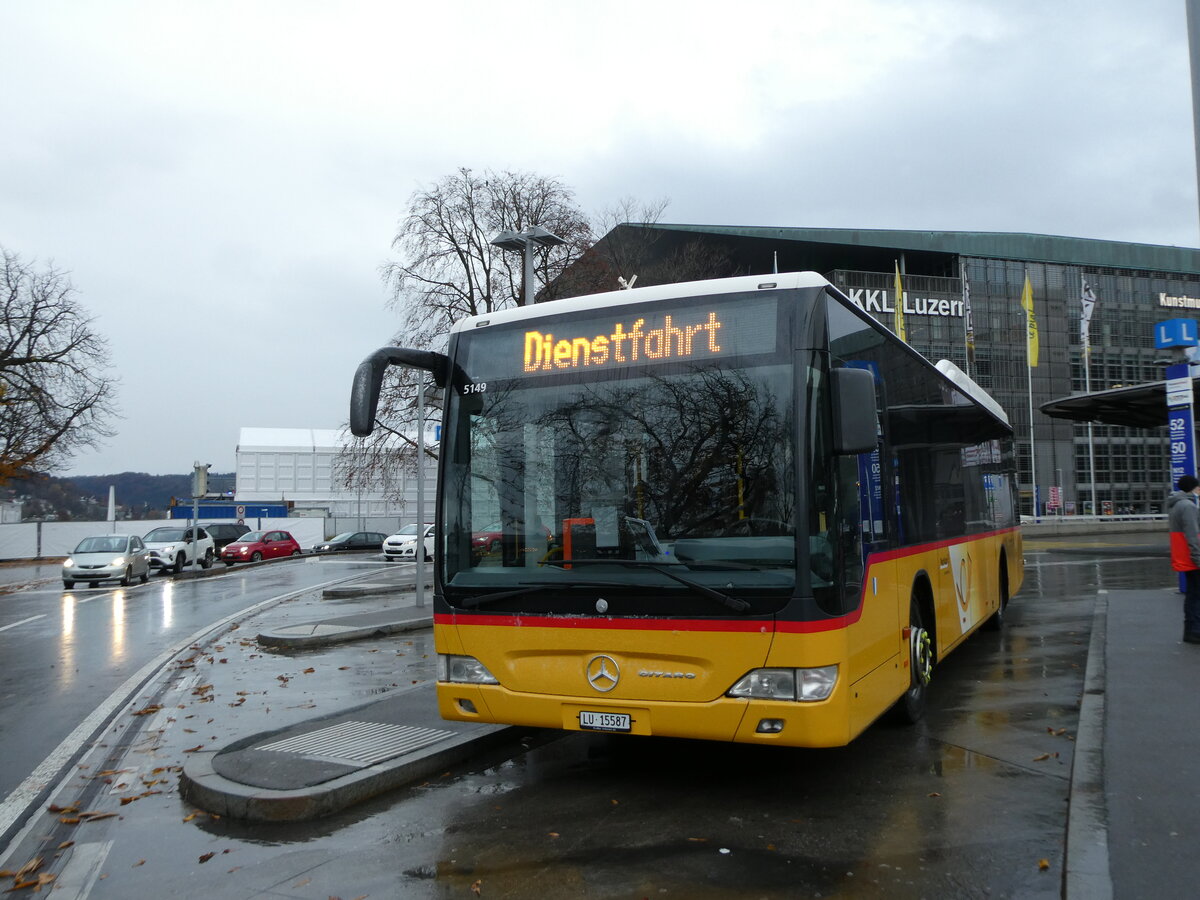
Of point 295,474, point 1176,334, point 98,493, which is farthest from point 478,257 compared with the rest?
point 98,493

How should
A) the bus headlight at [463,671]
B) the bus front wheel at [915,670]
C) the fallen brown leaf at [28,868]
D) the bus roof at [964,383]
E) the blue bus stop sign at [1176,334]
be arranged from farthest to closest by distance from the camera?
the blue bus stop sign at [1176,334] < the bus roof at [964,383] < the bus front wheel at [915,670] < the bus headlight at [463,671] < the fallen brown leaf at [28,868]

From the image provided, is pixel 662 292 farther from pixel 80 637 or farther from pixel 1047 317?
pixel 1047 317

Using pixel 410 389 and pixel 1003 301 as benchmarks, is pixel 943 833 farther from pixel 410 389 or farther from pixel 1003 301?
pixel 1003 301

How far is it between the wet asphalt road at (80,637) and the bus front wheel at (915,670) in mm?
6240

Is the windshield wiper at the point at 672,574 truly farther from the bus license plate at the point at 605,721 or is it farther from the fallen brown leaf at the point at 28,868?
the fallen brown leaf at the point at 28,868

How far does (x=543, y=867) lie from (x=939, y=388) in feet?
20.4

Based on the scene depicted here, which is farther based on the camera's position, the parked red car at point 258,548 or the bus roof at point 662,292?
the parked red car at point 258,548

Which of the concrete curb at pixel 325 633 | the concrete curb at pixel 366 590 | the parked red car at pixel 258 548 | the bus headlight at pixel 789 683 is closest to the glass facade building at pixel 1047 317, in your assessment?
the parked red car at pixel 258 548

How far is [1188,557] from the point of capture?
10219mm

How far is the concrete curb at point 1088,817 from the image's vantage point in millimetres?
4133

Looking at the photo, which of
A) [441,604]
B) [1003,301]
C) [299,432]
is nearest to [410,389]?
[441,604]

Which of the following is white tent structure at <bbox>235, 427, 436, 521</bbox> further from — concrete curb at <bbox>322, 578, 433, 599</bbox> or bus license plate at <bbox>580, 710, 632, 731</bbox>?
bus license plate at <bbox>580, 710, 632, 731</bbox>

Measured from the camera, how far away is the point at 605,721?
19.0 ft

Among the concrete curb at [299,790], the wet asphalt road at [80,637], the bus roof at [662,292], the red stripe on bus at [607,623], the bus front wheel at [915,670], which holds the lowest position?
the wet asphalt road at [80,637]
